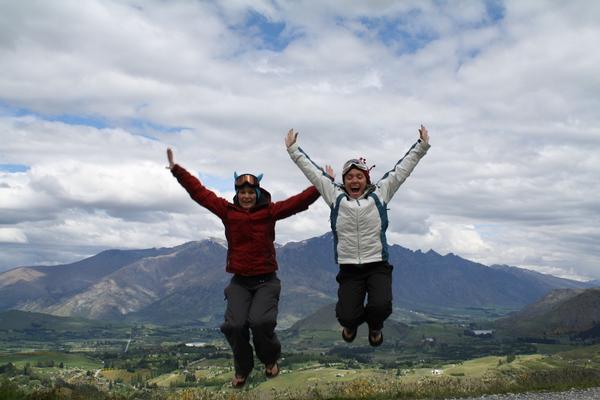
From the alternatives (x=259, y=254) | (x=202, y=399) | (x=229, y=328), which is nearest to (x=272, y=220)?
(x=259, y=254)

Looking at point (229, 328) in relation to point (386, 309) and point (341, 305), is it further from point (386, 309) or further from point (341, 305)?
point (386, 309)

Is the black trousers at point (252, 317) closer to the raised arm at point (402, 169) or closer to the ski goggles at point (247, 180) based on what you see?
the ski goggles at point (247, 180)

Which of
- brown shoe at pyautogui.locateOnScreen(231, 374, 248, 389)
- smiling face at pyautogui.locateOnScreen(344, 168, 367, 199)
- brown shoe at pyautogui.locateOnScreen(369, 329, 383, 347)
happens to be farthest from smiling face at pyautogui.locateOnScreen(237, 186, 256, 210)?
brown shoe at pyautogui.locateOnScreen(369, 329, 383, 347)

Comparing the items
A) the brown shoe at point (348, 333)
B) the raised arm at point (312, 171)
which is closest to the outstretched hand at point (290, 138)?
the raised arm at point (312, 171)

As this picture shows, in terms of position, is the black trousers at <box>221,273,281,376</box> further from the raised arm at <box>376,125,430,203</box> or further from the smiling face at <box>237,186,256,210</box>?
the raised arm at <box>376,125,430,203</box>

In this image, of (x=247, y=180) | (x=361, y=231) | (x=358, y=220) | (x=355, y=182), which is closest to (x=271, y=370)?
(x=361, y=231)

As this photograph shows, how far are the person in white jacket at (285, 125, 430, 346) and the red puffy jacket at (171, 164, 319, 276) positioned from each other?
0.73 metres

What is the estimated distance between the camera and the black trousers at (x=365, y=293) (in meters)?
13.8

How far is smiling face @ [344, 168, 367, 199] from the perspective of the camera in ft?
46.2

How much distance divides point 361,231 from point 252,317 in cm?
325

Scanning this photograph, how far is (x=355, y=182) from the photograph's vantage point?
1406 centimetres

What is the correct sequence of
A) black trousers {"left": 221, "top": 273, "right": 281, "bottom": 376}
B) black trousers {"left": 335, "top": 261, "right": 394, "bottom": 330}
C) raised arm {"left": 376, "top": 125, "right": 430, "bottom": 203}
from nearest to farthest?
black trousers {"left": 221, "top": 273, "right": 281, "bottom": 376}, black trousers {"left": 335, "top": 261, "right": 394, "bottom": 330}, raised arm {"left": 376, "top": 125, "right": 430, "bottom": 203}

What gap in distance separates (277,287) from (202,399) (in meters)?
10.1

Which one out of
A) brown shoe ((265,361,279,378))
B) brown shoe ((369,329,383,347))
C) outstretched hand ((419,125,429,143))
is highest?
outstretched hand ((419,125,429,143))
